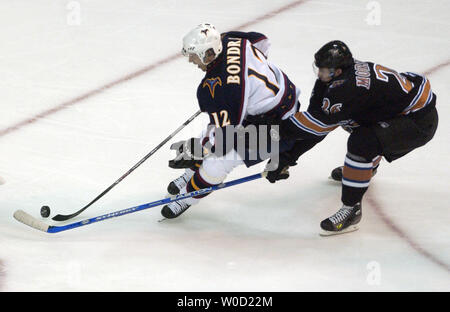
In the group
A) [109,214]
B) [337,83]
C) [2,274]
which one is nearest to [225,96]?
[337,83]

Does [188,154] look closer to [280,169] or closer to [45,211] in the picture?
[280,169]

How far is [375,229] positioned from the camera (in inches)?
145

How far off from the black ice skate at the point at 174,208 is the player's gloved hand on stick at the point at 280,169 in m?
0.44

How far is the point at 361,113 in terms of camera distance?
339 centimetres

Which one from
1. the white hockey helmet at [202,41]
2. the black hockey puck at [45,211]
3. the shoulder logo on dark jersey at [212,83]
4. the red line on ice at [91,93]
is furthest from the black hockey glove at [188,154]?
the red line on ice at [91,93]

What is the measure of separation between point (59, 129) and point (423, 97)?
215cm

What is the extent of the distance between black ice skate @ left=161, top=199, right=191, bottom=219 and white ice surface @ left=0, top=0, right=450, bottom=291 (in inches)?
1.8

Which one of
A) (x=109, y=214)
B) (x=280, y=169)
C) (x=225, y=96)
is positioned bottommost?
(x=109, y=214)

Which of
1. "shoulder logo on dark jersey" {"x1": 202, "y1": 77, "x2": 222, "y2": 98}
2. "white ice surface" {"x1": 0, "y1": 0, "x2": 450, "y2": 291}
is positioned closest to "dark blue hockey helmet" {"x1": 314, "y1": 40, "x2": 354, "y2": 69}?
"shoulder logo on dark jersey" {"x1": 202, "y1": 77, "x2": 222, "y2": 98}

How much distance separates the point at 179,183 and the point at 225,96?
0.81m

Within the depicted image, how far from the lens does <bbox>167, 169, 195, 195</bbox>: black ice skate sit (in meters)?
4.00

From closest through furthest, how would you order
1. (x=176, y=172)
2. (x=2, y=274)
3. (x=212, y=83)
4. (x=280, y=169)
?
(x=2, y=274)
(x=212, y=83)
(x=280, y=169)
(x=176, y=172)

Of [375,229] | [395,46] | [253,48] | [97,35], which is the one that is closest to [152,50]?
[97,35]

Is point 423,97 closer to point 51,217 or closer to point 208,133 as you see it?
point 208,133
